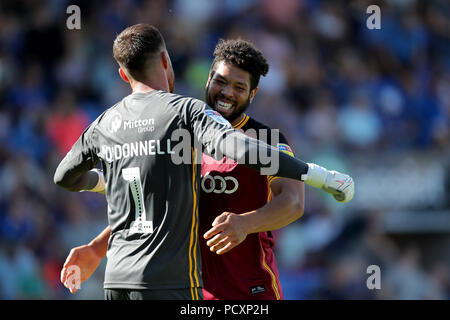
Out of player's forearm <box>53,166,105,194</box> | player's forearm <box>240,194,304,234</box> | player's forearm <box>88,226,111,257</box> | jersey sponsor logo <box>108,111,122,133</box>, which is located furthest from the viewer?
player's forearm <box>88,226,111,257</box>

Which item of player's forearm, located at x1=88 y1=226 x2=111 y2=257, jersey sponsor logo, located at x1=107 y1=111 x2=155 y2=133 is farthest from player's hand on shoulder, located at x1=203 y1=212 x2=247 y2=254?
player's forearm, located at x1=88 y1=226 x2=111 y2=257

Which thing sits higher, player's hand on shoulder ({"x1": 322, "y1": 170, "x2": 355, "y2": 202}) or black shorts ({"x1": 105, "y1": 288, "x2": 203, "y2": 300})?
player's hand on shoulder ({"x1": 322, "y1": 170, "x2": 355, "y2": 202})

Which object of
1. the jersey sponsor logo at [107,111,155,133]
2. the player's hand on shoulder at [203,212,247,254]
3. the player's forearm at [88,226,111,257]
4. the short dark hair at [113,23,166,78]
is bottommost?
the player's forearm at [88,226,111,257]

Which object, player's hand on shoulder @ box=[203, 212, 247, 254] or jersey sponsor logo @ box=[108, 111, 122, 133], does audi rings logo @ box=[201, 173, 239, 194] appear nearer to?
player's hand on shoulder @ box=[203, 212, 247, 254]

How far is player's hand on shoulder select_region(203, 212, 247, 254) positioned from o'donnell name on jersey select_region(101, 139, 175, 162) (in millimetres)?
478

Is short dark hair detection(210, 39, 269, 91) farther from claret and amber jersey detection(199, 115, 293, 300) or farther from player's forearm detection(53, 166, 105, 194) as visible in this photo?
player's forearm detection(53, 166, 105, 194)

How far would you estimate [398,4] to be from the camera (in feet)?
45.6

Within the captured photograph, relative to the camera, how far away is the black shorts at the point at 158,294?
3.88m

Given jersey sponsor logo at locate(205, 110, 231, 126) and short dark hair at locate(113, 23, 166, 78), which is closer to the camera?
jersey sponsor logo at locate(205, 110, 231, 126)

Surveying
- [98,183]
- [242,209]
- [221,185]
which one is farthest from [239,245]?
[98,183]

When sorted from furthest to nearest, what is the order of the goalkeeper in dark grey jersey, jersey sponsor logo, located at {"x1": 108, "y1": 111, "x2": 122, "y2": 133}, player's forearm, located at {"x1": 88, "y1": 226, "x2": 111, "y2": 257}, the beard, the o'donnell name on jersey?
the beard
player's forearm, located at {"x1": 88, "y1": 226, "x2": 111, "y2": 257}
jersey sponsor logo, located at {"x1": 108, "y1": 111, "x2": 122, "y2": 133}
the o'donnell name on jersey
the goalkeeper in dark grey jersey

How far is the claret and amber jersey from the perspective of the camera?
15.8 ft

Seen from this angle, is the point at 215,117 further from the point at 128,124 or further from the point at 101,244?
the point at 101,244
